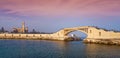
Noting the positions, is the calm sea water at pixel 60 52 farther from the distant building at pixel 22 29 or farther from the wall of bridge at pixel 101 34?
the distant building at pixel 22 29

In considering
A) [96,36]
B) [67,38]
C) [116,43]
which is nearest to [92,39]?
[96,36]

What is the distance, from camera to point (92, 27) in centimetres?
8938

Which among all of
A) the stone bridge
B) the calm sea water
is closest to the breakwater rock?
the stone bridge

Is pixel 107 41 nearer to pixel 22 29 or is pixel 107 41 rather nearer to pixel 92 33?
pixel 92 33

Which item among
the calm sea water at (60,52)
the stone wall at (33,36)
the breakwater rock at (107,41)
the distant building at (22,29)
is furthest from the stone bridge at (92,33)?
the distant building at (22,29)

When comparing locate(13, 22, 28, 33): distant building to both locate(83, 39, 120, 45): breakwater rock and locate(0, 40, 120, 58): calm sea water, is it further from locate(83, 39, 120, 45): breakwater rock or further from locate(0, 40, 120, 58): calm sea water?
locate(0, 40, 120, 58): calm sea water

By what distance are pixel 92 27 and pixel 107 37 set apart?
11085 mm

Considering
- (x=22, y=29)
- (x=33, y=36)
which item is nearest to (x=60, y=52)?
(x=33, y=36)

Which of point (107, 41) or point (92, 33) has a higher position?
point (92, 33)

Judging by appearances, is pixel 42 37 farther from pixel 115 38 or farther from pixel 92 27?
pixel 115 38

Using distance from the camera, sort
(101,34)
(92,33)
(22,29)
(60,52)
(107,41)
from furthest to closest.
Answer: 1. (22,29)
2. (92,33)
3. (101,34)
4. (107,41)
5. (60,52)

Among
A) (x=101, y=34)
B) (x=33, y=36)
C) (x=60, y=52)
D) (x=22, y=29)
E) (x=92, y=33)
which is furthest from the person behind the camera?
(x=22, y=29)

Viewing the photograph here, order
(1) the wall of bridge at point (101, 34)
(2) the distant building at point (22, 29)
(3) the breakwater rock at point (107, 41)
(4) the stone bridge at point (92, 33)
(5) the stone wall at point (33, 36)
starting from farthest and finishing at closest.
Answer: (2) the distant building at point (22, 29) < (5) the stone wall at point (33, 36) < (4) the stone bridge at point (92, 33) < (1) the wall of bridge at point (101, 34) < (3) the breakwater rock at point (107, 41)

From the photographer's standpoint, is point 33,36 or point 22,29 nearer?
point 33,36
